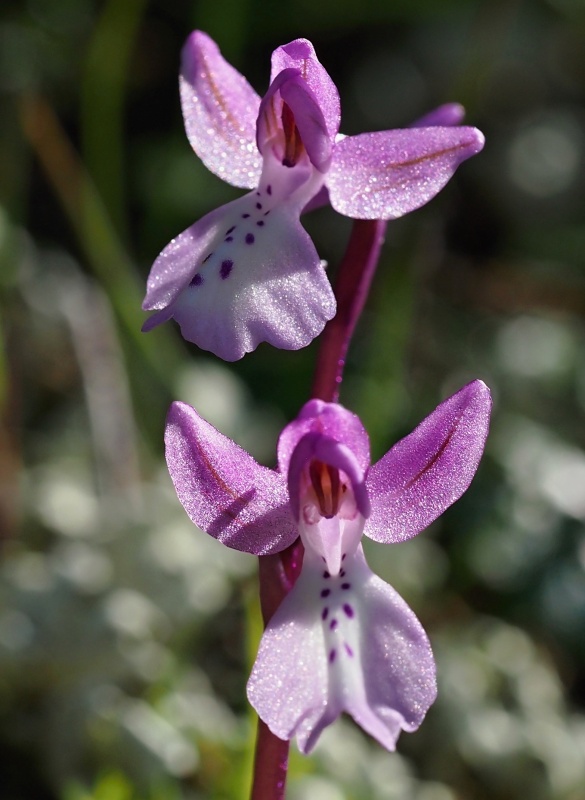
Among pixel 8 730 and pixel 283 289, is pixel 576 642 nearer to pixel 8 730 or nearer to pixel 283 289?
pixel 8 730

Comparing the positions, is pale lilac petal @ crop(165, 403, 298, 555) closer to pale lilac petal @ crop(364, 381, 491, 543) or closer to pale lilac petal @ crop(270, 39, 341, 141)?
pale lilac petal @ crop(364, 381, 491, 543)

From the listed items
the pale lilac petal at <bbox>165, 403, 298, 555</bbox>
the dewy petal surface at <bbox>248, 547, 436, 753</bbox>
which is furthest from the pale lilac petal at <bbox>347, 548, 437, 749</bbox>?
the pale lilac petal at <bbox>165, 403, 298, 555</bbox>

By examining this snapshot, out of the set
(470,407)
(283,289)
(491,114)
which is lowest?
(491,114)

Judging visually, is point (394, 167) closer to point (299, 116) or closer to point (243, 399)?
point (299, 116)

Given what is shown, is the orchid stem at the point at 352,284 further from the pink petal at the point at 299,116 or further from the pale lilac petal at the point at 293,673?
the pale lilac petal at the point at 293,673

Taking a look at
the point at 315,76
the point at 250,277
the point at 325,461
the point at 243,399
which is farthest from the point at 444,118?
the point at 243,399

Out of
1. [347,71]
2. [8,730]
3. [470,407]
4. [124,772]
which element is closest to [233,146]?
[470,407]

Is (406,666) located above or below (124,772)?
above

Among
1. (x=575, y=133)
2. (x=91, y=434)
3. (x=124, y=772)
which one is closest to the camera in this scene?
(x=124, y=772)
